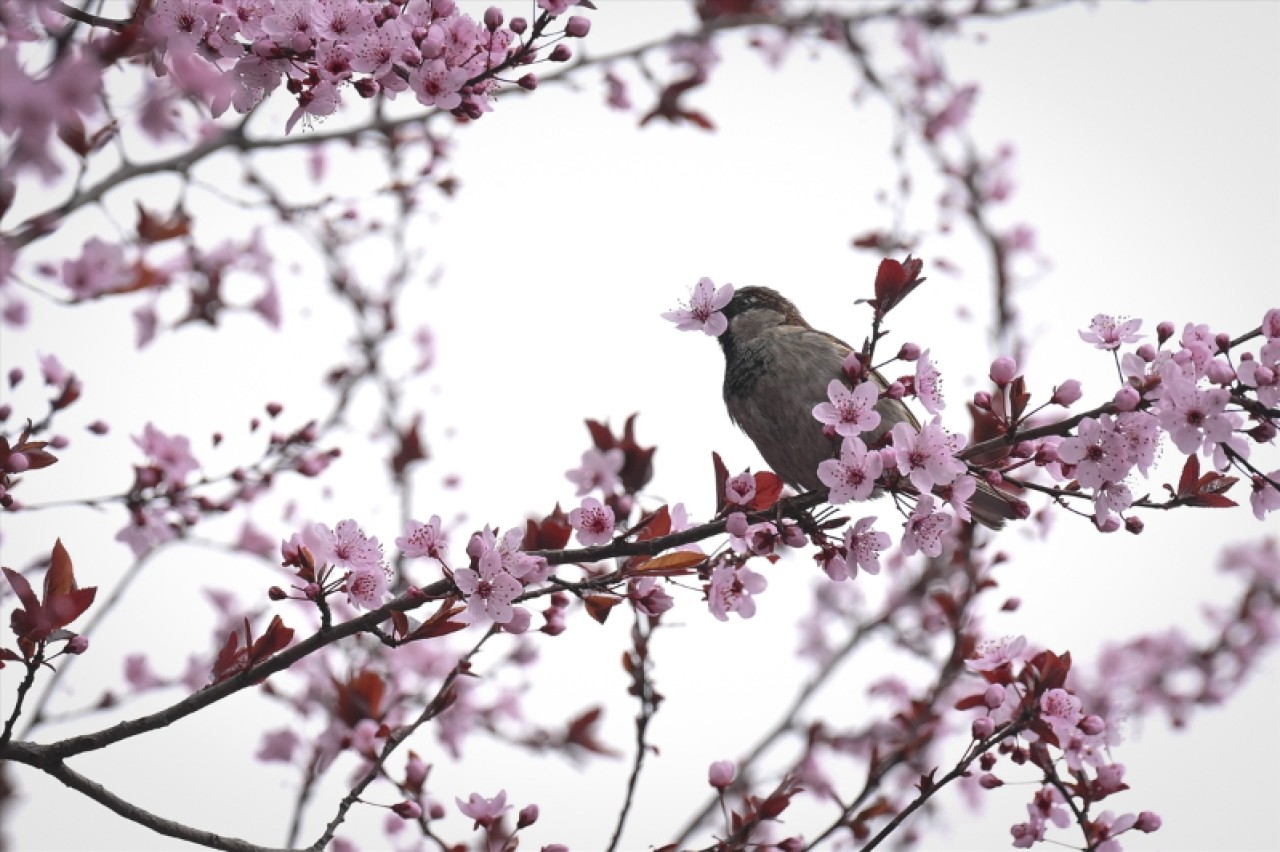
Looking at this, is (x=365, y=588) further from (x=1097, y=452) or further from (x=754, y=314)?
(x=754, y=314)

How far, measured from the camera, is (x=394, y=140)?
4543 millimetres

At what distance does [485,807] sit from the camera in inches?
101

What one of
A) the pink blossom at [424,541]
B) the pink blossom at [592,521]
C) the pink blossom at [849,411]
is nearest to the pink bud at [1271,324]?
the pink blossom at [849,411]

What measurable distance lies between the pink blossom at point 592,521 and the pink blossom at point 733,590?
279 mm

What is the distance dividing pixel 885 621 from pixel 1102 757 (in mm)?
2366

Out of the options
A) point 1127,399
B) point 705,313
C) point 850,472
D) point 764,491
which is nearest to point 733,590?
point 764,491

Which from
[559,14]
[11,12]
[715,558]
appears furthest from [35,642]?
[559,14]

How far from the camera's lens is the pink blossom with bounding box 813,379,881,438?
6.88ft

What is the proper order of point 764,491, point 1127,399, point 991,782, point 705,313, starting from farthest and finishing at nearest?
point 705,313 → point 991,782 → point 764,491 → point 1127,399

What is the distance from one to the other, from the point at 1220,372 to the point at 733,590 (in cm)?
107

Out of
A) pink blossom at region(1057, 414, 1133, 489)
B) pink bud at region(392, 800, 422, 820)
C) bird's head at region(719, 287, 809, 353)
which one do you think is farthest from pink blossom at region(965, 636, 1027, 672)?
bird's head at region(719, 287, 809, 353)

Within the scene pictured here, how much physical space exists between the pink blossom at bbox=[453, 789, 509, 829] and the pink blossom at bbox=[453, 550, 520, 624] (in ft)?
2.38

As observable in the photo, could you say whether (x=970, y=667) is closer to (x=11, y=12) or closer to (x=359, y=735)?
(x=359, y=735)

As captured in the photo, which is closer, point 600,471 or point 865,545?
point 865,545
